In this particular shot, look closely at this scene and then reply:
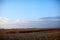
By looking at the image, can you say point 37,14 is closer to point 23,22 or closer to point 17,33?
point 23,22

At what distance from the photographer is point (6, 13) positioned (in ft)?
5.90

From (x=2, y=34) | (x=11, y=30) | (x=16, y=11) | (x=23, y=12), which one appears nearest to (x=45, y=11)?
(x=23, y=12)

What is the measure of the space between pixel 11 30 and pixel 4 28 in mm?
121

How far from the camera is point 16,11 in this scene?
5.92 ft

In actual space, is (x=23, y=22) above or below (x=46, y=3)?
below

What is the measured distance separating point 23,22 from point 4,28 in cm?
32

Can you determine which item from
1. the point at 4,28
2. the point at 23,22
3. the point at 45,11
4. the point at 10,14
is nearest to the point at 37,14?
the point at 45,11

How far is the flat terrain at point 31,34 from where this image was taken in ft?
5.61

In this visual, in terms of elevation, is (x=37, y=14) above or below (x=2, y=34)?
above

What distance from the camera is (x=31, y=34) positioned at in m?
1.73

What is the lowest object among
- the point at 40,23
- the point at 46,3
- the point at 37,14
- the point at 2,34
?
the point at 2,34

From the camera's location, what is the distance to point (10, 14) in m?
1.80

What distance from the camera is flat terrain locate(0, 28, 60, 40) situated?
171 centimetres

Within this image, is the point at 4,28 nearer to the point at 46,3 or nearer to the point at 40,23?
the point at 40,23
